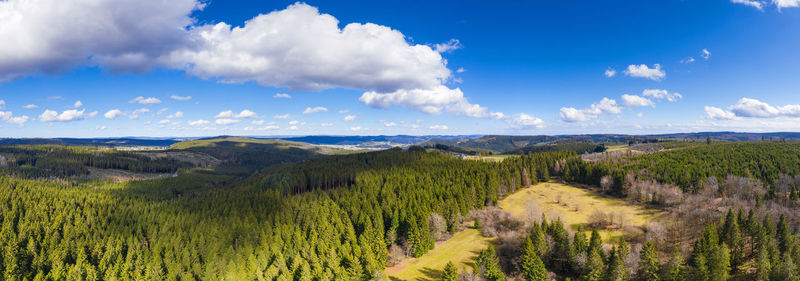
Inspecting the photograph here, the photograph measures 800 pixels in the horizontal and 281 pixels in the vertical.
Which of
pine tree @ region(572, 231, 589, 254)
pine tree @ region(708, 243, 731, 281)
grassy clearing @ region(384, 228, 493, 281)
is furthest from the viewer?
grassy clearing @ region(384, 228, 493, 281)

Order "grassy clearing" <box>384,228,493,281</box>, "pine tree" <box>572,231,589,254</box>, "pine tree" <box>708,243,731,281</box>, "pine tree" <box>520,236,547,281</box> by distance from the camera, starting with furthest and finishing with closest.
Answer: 1. "grassy clearing" <box>384,228,493,281</box>
2. "pine tree" <box>572,231,589,254</box>
3. "pine tree" <box>520,236,547,281</box>
4. "pine tree" <box>708,243,731,281</box>

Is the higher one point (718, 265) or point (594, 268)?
point (718, 265)

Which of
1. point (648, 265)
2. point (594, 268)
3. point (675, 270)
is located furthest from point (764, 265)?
point (594, 268)

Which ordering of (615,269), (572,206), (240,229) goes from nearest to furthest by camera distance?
(615,269), (240,229), (572,206)

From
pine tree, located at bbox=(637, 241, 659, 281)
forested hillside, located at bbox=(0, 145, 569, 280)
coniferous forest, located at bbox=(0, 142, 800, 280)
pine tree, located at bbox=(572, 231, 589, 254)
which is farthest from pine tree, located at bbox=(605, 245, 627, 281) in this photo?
forested hillside, located at bbox=(0, 145, 569, 280)

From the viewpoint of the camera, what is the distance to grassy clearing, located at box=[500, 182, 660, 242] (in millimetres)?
96850

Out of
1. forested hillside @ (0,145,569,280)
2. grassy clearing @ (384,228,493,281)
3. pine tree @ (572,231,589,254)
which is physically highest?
pine tree @ (572,231,589,254)

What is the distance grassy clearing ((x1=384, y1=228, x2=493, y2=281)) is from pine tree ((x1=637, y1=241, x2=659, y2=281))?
34.3m

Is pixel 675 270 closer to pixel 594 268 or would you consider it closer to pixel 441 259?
pixel 594 268

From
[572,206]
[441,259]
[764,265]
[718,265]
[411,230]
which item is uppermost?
[718,265]

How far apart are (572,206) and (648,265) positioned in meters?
55.0

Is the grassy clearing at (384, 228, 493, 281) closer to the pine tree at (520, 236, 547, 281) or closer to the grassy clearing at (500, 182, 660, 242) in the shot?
the pine tree at (520, 236, 547, 281)

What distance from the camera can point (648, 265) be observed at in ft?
197

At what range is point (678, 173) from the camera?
133750mm
